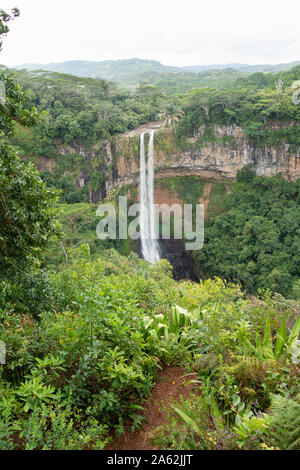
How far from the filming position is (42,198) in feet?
11.9

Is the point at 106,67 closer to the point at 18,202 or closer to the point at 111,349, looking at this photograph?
the point at 18,202

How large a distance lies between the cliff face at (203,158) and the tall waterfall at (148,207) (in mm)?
559

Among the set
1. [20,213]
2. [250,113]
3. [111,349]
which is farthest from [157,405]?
[250,113]

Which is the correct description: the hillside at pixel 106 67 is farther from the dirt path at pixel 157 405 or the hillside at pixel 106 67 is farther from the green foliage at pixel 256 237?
the dirt path at pixel 157 405

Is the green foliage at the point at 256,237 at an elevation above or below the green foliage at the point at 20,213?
below

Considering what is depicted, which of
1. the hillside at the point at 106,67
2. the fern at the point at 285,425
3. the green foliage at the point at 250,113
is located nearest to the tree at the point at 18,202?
the fern at the point at 285,425

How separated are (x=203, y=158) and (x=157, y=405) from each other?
81.6ft

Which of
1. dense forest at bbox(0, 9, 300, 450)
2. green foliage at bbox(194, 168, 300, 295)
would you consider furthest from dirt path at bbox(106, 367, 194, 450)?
green foliage at bbox(194, 168, 300, 295)

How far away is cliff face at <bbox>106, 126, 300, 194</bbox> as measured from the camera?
2339cm

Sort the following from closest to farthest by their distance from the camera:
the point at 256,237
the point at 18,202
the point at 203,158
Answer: the point at 18,202 < the point at 256,237 < the point at 203,158

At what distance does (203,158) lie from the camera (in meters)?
25.7

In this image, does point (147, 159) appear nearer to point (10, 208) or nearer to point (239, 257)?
point (239, 257)

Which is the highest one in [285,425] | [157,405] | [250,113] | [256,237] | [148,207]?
[250,113]

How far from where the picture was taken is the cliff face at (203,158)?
76.7 ft
